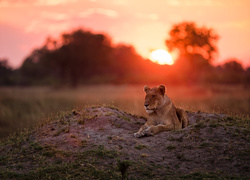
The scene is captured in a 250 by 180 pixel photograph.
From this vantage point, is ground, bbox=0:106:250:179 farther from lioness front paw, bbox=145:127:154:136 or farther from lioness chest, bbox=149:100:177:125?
lioness chest, bbox=149:100:177:125

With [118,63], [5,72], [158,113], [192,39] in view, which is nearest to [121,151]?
[158,113]

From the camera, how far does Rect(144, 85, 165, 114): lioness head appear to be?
8281 millimetres

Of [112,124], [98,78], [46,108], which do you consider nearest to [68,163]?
[112,124]

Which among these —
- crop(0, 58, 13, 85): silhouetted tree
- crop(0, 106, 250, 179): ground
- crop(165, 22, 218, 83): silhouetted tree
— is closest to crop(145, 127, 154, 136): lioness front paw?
crop(0, 106, 250, 179): ground

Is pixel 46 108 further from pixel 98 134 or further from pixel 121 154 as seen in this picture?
pixel 121 154

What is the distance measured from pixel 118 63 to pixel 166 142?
62945 mm

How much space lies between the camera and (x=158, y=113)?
8531mm

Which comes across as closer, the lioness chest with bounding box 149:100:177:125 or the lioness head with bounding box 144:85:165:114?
the lioness head with bounding box 144:85:165:114

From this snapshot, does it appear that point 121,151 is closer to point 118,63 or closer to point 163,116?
point 163,116

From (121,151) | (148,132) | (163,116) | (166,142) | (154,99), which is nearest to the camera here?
(121,151)

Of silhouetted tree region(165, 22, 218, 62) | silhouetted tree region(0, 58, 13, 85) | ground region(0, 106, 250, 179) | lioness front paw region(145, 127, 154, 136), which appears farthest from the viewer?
silhouetted tree region(0, 58, 13, 85)

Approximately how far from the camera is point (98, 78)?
6431 centimetres

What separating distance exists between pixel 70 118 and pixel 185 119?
342 cm

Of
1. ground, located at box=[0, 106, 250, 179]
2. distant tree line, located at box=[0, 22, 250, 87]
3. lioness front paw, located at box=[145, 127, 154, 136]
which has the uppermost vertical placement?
distant tree line, located at box=[0, 22, 250, 87]
